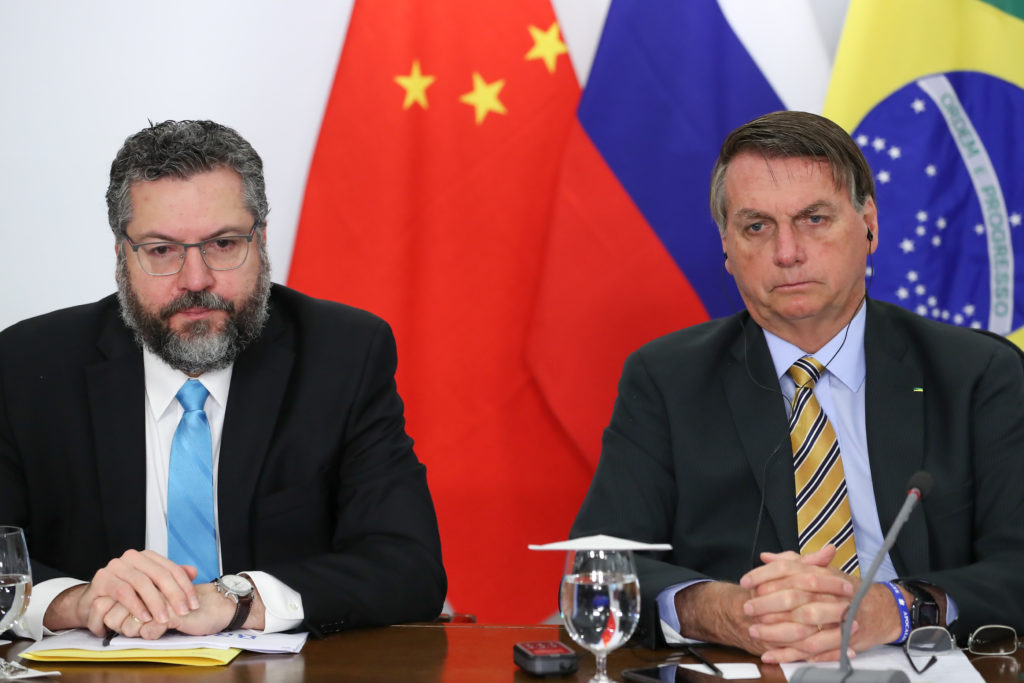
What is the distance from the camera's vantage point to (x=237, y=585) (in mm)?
1941

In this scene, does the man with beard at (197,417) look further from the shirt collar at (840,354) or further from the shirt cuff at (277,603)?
the shirt collar at (840,354)

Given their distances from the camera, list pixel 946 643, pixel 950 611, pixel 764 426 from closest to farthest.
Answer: pixel 946 643 → pixel 950 611 → pixel 764 426

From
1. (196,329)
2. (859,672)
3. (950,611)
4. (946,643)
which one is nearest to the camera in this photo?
(859,672)

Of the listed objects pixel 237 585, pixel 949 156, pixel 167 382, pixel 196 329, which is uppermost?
pixel 949 156

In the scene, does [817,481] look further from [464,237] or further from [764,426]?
[464,237]

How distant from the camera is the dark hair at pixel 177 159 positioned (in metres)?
2.45

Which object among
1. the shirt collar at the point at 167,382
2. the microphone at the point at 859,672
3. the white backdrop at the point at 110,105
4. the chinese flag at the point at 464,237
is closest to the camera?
the microphone at the point at 859,672

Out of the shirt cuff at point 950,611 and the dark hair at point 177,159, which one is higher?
the dark hair at point 177,159

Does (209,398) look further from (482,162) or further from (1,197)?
(1,197)

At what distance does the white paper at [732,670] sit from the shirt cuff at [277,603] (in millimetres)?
709

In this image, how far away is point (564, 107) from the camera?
364 centimetres

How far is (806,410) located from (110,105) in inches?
107

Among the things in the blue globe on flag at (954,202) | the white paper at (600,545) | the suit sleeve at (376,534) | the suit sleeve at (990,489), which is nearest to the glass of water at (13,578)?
the suit sleeve at (376,534)

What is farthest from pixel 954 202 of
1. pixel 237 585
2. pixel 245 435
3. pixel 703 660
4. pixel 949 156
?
pixel 237 585
